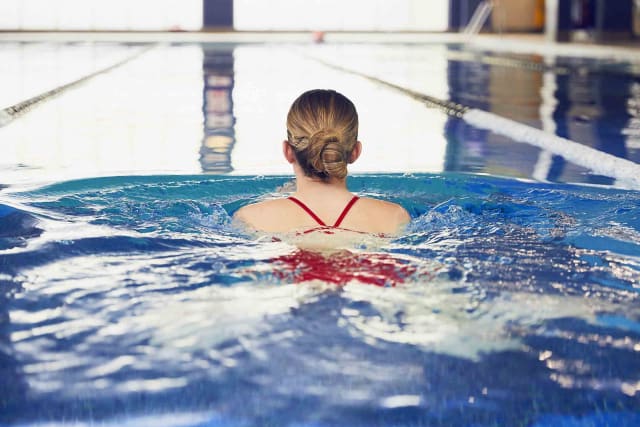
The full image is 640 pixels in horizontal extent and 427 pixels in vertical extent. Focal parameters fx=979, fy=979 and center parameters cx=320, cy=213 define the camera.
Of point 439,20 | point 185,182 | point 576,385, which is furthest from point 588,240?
point 439,20

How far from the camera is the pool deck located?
19562mm

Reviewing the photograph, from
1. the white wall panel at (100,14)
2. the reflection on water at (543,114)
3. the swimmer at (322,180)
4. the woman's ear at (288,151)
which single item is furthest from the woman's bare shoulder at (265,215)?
the white wall panel at (100,14)

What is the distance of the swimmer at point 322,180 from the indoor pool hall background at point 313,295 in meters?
0.08

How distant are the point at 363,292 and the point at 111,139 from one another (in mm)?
4037

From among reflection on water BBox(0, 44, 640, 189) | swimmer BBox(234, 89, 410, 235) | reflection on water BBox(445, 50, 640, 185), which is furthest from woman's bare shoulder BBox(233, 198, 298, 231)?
reflection on water BBox(445, 50, 640, 185)

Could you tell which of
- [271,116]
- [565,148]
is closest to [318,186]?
[565,148]

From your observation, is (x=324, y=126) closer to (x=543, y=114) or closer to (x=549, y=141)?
(x=549, y=141)

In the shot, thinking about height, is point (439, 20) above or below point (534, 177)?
above

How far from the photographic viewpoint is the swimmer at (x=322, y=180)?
2697 mm

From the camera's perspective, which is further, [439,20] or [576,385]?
[439,20]

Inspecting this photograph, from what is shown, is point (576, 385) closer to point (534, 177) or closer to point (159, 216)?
point (159, 216)

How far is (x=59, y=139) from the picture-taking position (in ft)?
20.1

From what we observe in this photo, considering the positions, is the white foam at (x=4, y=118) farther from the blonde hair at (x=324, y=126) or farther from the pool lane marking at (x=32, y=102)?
the blonde hair at (x=324, y=126)

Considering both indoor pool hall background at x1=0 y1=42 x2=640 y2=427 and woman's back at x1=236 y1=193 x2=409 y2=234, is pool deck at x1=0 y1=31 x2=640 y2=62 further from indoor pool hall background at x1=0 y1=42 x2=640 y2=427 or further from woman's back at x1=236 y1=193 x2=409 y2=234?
woman's back at x1=236 y1=193 x2=409 y2=234
